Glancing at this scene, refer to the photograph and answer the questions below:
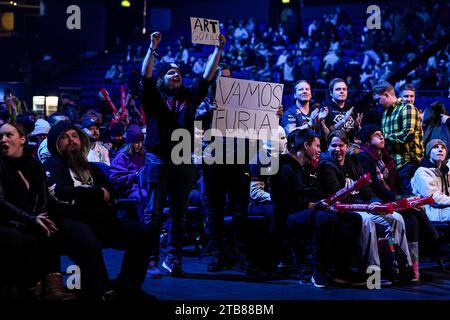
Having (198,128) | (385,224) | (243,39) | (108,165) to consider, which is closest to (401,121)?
(385,224)

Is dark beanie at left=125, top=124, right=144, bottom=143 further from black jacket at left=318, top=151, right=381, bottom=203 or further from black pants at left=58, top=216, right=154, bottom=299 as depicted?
black pants at left=58, top=216, right=154, bottom=299

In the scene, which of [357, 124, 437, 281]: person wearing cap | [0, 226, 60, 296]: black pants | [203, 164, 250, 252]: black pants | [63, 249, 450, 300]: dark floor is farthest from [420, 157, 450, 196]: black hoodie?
[0, 226, 60, 296]: black pants

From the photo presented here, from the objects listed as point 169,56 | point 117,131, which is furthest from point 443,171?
point 169,56

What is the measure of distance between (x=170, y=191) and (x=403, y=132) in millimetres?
3102

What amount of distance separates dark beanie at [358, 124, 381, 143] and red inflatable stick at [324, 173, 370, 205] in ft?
3.42

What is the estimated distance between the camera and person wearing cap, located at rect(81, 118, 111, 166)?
8906mm

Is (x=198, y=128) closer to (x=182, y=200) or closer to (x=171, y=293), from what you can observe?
(x=182, y=200)

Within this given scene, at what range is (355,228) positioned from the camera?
694 cm

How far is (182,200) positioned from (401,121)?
3.07 metres

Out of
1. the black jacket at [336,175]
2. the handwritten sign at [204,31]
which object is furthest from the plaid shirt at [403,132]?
the handwritten sign at [204,31]

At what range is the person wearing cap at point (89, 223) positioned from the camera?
5562mm

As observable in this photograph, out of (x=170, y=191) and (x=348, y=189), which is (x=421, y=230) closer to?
(x=348, y=189)

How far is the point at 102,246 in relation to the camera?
19.2 ft

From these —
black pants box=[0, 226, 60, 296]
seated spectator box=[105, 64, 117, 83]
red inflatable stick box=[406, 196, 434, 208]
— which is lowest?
black pants box=[0, 226, 60, 296]
